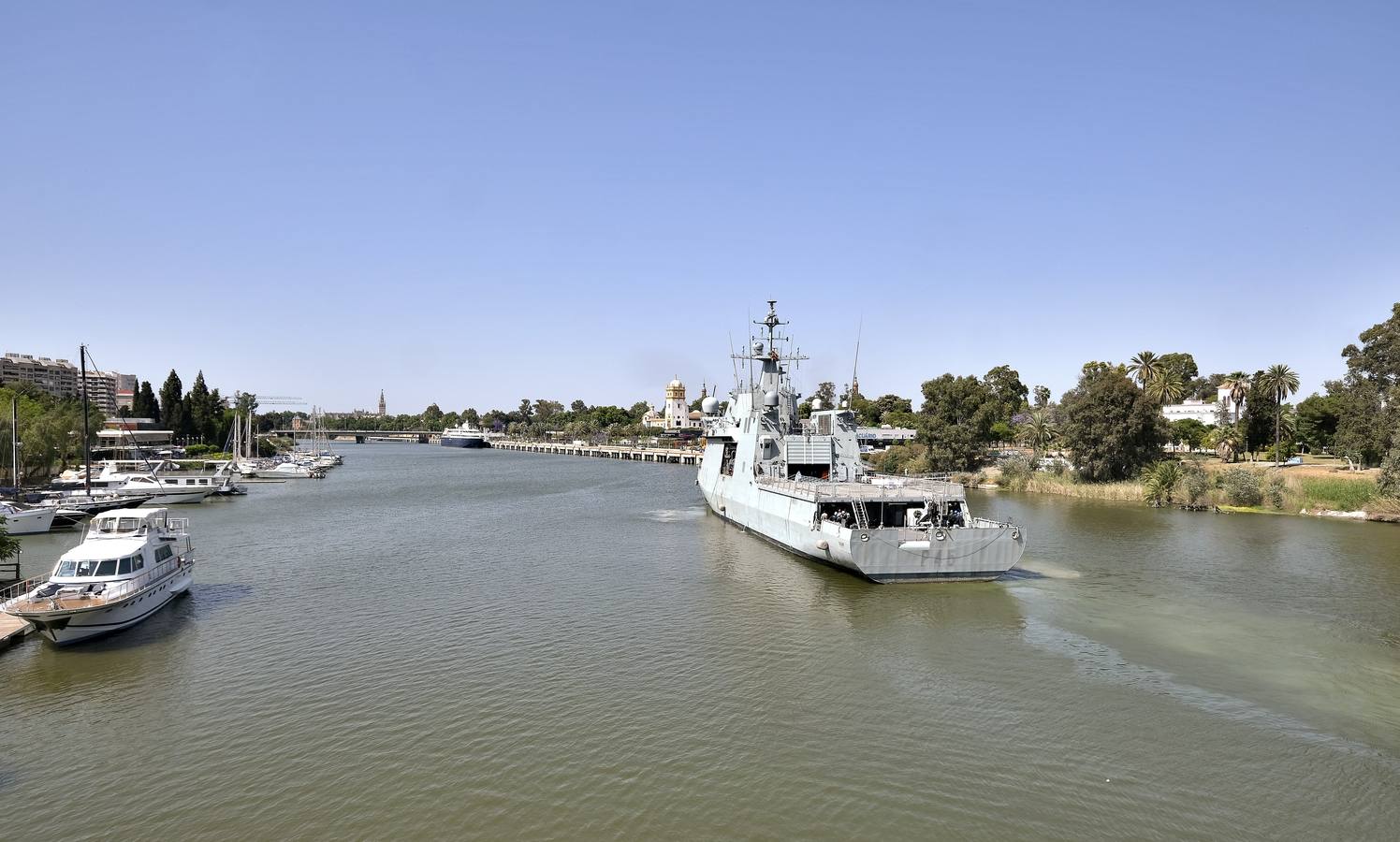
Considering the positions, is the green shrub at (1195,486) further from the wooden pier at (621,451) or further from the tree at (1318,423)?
the wooden pier at (621,451)

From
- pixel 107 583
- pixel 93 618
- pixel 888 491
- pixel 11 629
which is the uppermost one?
pixel 888 491

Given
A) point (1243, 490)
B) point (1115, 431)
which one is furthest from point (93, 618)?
point (1115, 431)

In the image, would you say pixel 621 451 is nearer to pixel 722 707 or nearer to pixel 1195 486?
pixel 1195 486

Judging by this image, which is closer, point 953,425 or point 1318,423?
point 1318,423

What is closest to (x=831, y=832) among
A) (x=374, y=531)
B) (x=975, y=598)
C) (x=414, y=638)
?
(x=414, y=638)

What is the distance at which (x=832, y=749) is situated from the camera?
14469 mm

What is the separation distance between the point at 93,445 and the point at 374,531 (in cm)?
7510

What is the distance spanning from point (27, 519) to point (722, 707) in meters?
43.9

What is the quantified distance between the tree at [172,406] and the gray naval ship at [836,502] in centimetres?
10301

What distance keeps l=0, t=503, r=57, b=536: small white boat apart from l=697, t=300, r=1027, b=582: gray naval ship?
39.1 meters

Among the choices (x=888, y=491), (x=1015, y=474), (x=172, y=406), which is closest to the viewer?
(x=888, y=491)

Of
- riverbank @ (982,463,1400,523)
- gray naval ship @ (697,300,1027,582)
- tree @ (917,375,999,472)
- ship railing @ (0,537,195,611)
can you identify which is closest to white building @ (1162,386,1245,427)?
tree @ (917,375,999,472)

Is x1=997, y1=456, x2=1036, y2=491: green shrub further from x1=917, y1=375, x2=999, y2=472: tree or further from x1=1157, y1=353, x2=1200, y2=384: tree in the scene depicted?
x1=1157, y1=353, x2=1200, y2=384: tree

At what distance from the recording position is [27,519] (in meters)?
39.2
